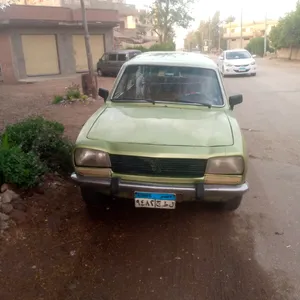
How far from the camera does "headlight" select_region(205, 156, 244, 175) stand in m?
3.19

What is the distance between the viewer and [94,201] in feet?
12.6

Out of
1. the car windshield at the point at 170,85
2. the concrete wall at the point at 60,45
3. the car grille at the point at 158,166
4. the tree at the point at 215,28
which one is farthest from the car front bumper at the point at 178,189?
the tree at the point at 215,28

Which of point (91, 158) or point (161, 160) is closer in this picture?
point (161, 160)

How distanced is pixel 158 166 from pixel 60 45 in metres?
20.6

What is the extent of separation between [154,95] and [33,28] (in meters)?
18.5

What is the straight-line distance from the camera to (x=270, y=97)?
40.4 ft

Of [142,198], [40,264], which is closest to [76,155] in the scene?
[142,198]

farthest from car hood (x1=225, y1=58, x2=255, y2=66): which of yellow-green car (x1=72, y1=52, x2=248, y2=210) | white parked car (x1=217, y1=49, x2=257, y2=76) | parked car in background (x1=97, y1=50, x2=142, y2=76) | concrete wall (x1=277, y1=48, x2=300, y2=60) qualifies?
yellow-green car (x1=72, y1=52, x2=248, y2=210)

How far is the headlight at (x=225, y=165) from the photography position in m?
3.19

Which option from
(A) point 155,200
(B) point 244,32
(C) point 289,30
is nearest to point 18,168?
(A) point 155,200

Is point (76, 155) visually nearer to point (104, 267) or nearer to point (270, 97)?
point (104, 267)

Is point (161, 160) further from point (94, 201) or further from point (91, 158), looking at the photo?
point (94, 201)

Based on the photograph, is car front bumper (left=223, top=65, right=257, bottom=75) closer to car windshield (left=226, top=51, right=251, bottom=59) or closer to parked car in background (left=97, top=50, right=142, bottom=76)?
car windshield (left=226, top=51, right=251, bottom=59)

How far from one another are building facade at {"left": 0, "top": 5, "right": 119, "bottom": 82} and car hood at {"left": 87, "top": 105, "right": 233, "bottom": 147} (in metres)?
17.3
